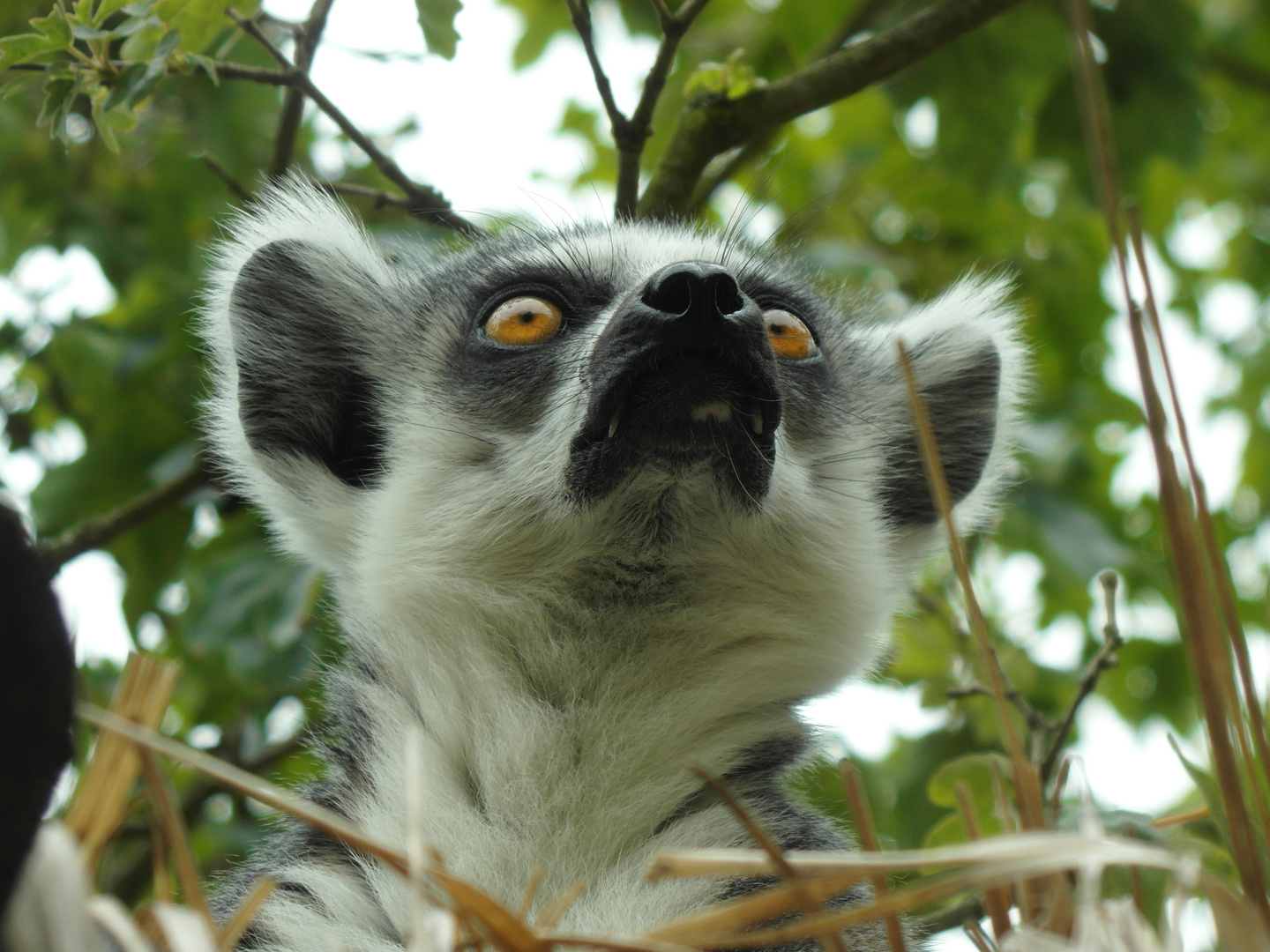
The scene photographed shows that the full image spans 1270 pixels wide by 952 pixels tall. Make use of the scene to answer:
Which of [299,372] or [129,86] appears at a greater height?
[129,86]

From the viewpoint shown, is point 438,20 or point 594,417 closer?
point 594,417

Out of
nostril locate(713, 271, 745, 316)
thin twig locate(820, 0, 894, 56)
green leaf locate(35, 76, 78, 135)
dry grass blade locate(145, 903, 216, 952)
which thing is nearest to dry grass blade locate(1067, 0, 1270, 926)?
nostril locate(713, 271, 745, 316)

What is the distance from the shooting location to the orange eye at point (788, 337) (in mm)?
3658

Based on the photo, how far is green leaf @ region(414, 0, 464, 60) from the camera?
10.6 ft

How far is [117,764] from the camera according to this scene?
5.65ft

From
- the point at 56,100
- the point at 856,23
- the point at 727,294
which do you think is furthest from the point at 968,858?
the point at 856,23

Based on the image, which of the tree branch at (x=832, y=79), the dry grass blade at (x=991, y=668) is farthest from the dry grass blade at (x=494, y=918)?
the tree branch at (x=832, y=79)

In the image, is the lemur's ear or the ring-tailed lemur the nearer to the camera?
the ring-tailed lemur

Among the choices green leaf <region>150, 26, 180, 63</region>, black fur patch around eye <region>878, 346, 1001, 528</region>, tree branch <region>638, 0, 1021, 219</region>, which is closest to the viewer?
green leaf <region>150, 26, 180, 63</region>

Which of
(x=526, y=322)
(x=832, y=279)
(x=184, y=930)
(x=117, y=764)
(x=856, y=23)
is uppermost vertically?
(x=856, y=23)

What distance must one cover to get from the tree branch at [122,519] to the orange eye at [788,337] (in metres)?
2.32

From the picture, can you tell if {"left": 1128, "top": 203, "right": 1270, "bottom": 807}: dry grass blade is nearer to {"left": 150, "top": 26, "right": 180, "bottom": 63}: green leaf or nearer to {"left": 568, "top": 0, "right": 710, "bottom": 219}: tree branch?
{"left": 568, "top": 0, "right": 710, "bottom": 219}: tree branch

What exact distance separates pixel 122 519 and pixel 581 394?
2.21 meters

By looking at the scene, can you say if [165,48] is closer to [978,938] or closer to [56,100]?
[56,100]
